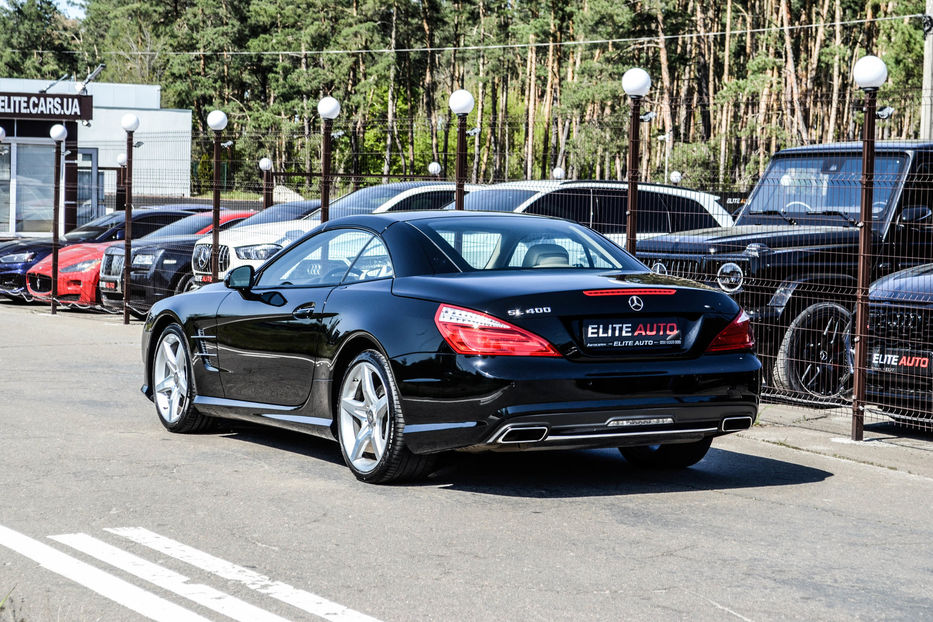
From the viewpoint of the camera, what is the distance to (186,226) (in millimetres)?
20094

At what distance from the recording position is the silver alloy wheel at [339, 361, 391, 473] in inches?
270

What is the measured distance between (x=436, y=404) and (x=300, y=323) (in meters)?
1.33

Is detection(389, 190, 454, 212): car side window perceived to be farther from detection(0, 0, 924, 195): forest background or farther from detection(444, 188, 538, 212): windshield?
detection(0, 0, 924, 195): forest background

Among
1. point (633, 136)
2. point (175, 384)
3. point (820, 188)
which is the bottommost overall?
point (175, 384)

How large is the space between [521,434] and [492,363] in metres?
0.36

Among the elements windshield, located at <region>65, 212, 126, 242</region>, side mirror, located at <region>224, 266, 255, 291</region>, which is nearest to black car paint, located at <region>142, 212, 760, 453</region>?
side mirror, located at <region>224, 266, 255, 291</region>

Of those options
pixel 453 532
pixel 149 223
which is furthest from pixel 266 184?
pixel 453 532

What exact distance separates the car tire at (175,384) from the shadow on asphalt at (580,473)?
452 mm

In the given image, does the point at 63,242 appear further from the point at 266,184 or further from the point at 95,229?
the point at 266,184

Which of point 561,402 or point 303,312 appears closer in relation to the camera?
point 561,402

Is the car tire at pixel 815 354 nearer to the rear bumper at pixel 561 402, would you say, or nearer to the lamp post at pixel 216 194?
the rear bumper at pixel 561 402

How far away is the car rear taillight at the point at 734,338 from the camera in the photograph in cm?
677

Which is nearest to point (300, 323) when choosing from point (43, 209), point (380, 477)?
point (380, 477)

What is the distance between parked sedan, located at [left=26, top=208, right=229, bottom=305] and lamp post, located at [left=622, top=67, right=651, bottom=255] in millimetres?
9833
